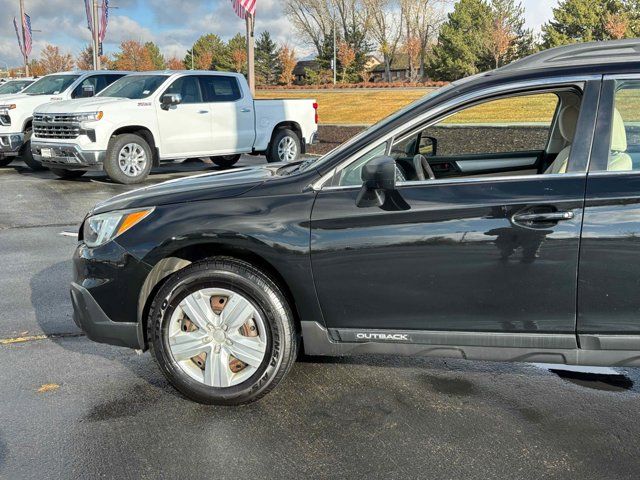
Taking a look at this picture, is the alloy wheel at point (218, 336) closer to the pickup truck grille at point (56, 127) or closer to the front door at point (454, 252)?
the front door at point (454, 252)

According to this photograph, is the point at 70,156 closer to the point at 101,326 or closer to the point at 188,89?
the point at 188,89

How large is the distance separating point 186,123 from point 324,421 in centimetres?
967

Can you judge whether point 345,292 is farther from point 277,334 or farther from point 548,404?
point 548,404

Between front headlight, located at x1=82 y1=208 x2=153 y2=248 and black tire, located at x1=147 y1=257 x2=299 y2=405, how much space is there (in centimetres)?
40

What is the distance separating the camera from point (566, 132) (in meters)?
3.96

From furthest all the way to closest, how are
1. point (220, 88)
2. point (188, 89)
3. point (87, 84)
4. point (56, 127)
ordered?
point (87, 84), point (220, 88), point (188, 89), point (56, 127)

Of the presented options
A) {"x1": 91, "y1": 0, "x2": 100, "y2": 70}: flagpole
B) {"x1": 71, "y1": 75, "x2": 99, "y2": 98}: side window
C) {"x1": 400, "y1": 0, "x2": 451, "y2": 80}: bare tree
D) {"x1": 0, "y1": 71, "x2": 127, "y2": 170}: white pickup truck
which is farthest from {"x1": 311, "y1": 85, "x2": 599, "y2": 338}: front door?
{"x1": 400, "y1": 0, "x2": 451, "y2": 80}: bare tree

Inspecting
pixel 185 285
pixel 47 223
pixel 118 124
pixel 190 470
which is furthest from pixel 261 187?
→ pixel 118 124

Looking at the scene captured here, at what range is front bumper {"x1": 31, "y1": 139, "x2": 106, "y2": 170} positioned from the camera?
445 inches

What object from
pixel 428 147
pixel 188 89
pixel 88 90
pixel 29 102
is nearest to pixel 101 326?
pixel 428 147

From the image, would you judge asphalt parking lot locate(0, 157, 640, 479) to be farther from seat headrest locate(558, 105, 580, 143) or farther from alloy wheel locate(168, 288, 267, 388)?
seat headrest locate(558, 105, 580, 143)

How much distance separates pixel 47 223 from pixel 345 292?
6494 mm

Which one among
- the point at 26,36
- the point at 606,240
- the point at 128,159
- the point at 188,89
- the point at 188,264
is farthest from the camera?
the point at 26,36

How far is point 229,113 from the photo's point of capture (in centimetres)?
1277
